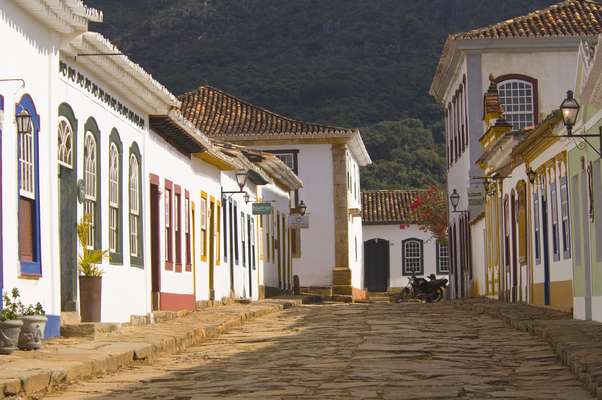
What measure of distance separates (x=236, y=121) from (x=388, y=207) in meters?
18.4

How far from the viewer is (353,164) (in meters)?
59.6

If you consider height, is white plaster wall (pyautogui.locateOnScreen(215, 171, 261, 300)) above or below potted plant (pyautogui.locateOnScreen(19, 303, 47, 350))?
above

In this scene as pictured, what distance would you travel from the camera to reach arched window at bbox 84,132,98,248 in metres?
18.9

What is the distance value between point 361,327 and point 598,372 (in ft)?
35.0

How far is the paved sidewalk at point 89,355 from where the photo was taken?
36.3 ft

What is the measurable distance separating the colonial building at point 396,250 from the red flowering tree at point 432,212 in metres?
1.93

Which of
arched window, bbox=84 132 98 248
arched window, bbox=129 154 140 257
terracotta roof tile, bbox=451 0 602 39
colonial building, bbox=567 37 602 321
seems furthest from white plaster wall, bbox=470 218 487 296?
arched window, bbox=84 132 98 248

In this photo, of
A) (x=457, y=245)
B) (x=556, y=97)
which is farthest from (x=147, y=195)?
(x=457, y=245)

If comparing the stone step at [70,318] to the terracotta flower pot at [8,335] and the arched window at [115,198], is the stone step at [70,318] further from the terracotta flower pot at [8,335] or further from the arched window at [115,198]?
the terracotta flower pot at [8,335]

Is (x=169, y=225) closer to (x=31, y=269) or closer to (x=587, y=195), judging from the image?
(x=587, y=195)

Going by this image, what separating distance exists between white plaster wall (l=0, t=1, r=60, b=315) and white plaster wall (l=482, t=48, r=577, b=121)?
2460 cm

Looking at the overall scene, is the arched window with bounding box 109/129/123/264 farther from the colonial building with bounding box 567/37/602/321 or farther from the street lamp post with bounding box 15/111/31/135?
the colonial building with bounding box 567/37/602/321

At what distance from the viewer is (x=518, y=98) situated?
130 ft

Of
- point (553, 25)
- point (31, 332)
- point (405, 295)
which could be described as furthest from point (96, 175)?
point (405, 295)
